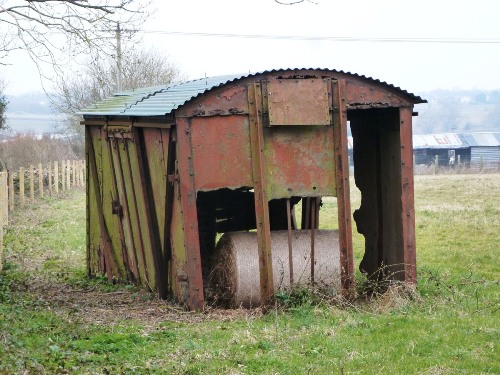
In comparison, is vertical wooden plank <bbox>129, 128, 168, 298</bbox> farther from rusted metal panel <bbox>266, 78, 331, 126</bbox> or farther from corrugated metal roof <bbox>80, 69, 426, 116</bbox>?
rusted metal panel <bbox>266, 78, 331, 126</bbox>

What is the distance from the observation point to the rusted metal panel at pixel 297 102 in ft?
37.1

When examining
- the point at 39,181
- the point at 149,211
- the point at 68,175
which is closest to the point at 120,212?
the point at 149,211

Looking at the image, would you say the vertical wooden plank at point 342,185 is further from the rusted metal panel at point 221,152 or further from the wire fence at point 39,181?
the wire fence at point 39,181

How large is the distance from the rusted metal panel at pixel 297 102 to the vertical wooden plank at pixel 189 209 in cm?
119

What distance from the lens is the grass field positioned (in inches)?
312

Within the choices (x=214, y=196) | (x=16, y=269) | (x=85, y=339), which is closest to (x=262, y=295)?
(x=85, y=339)

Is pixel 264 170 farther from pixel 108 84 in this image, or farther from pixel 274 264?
pixel 108 84

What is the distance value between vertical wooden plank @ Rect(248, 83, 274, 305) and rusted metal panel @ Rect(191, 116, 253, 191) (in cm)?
9

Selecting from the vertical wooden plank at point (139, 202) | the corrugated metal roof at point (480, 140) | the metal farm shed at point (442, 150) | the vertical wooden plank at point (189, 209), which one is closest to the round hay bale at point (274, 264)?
the vertical wooden plank at point (189, 209)

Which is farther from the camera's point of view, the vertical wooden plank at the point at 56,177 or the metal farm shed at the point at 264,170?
the vertical wooden plank at the point at 56,177

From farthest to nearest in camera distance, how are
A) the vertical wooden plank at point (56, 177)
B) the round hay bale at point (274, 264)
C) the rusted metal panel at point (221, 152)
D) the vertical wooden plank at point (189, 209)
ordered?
1. the vertical wooden plank at point (56, 177)
2. the round hay bale at point (274, 264)
3. the rusted metal panel at point (221, 152)
4. the vertical wooden plank at point (189, 209)

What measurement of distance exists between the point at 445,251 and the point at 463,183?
20751mm

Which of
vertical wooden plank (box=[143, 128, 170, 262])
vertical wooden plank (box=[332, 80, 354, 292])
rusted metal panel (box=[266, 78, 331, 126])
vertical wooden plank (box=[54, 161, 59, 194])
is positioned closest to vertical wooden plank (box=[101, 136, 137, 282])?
vertical wooden plank (box=[143, 128, 170, 262])

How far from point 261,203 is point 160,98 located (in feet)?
8.10
